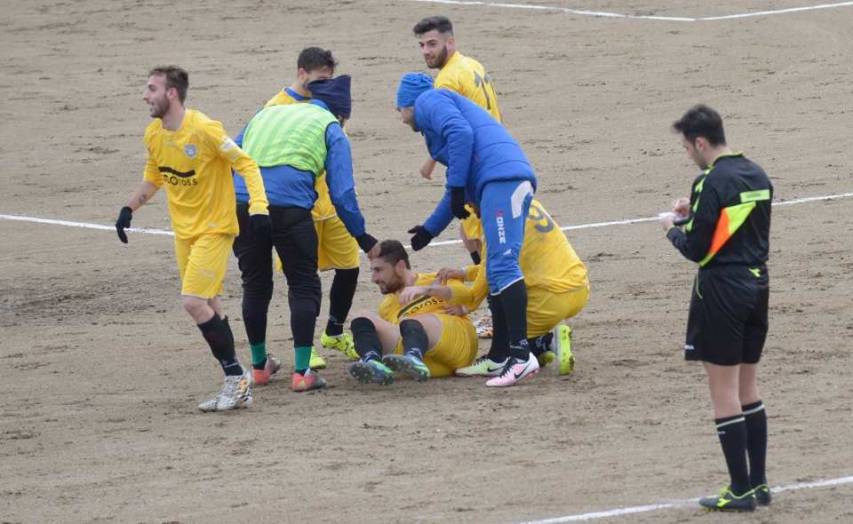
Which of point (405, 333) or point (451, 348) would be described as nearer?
point (405, 333)

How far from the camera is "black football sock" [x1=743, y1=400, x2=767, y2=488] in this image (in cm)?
769

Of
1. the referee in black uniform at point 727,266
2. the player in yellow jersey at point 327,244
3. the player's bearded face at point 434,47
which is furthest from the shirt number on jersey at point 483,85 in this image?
the referee in black uniform at point 727,266

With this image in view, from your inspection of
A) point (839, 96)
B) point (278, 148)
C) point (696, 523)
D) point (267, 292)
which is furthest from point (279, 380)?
point (839, 96)

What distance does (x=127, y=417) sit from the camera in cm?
1020

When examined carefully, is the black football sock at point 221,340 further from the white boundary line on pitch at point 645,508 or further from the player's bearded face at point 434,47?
the white boundary line on pitch at point 645,508

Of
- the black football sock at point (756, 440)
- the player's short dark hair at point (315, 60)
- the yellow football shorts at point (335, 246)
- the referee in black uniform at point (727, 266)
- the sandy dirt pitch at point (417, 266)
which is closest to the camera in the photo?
the referee in black uniform at point (727, 266)

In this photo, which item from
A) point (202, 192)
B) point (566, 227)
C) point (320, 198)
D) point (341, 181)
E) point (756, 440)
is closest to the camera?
point (756, 440)

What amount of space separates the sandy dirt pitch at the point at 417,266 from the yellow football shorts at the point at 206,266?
0.79m

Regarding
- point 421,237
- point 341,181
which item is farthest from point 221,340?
point 421,237

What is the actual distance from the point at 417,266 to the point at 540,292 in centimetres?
381

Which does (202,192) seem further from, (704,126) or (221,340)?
(704,126)

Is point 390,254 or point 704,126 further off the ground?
point 704,126

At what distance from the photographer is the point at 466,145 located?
10.2 metres

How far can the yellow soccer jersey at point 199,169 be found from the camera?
32.4 feet
